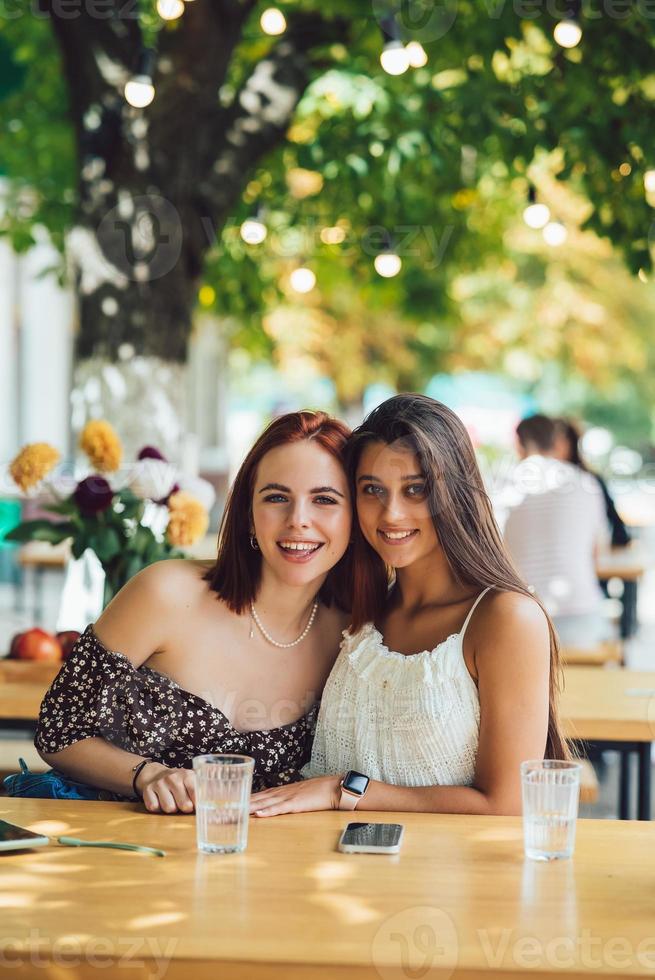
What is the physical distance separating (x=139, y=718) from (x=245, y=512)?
1.58 feet

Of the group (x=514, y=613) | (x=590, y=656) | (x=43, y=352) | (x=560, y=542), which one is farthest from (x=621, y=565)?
(x=43, y=352)

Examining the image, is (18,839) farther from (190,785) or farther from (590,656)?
(590,656)

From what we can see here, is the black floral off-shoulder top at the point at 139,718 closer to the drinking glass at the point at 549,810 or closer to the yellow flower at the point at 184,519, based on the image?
the drinking glass at the point at 549,810

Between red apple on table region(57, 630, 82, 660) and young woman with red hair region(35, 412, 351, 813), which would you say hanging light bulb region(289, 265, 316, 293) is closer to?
red apple on table region(57, 630, 82, 660)

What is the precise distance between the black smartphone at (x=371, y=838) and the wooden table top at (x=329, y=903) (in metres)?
0.02

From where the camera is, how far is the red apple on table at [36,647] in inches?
147

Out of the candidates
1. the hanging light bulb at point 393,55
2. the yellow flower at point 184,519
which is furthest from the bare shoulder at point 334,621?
the hanging light bulb at point 393,55

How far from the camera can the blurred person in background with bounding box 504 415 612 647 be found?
556 centimetres

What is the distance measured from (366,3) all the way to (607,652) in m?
3.14

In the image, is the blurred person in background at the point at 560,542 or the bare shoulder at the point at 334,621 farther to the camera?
the blurred person in background at the point at 560,542

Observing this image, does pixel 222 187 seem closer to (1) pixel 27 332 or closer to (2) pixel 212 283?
(2) pixel 212 283

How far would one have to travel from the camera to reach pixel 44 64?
7621 millimetres

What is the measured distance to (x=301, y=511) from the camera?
2.52 meters

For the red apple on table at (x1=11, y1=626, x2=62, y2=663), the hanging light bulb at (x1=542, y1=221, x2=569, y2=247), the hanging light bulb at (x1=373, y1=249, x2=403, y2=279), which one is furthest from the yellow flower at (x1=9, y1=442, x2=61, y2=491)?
the hanging light bulb at (x1=542, y1=221, x2=569, y2=247)
